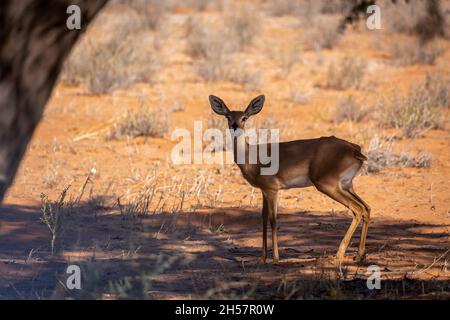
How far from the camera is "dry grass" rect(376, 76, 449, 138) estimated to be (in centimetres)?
1335

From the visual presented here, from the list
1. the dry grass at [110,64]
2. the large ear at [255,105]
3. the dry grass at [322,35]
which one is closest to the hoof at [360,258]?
the large ear at [255,105]

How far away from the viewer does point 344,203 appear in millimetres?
7527

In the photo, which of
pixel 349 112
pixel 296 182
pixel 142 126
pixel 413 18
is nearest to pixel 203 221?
pixel 296 182

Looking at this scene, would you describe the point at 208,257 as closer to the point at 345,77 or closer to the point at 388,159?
the point at 388,159

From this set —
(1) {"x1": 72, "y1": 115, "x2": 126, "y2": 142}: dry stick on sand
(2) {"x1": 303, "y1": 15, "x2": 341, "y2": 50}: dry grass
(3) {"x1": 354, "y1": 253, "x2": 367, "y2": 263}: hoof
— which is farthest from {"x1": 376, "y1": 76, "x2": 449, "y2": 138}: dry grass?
(3) {"x1": 354, "y1": 253, "x2": 367, "y2": 263}: hoof

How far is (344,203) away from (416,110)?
646 centimetres

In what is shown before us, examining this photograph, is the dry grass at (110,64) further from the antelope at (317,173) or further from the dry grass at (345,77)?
the antelope at (317,173)

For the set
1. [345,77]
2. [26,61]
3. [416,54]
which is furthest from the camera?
[416,54]

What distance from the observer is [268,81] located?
1795 cm

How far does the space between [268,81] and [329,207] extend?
27.5 feet

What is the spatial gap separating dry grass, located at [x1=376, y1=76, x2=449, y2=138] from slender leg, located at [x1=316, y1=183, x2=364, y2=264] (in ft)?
19.3

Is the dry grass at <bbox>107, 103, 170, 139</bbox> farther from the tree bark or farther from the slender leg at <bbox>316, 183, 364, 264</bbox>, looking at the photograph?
the tree bark

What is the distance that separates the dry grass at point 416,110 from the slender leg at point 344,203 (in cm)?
589
